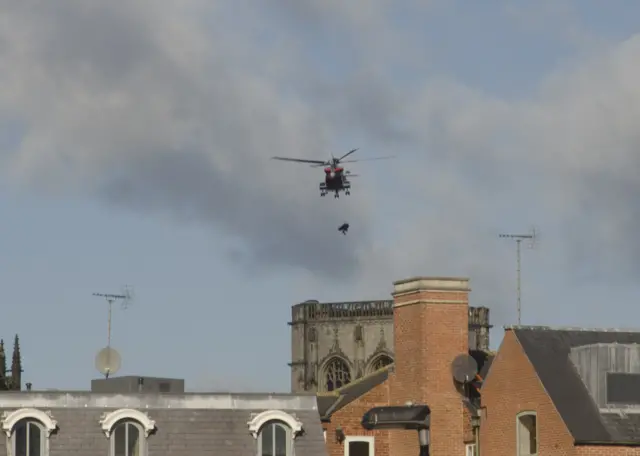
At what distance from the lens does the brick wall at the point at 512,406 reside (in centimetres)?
7819

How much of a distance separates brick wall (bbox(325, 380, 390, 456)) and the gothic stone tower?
91435 millimetres

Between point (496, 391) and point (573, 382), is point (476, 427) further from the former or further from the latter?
point (573, 382)

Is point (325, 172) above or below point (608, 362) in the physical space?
above

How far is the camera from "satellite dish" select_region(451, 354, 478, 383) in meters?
86.5

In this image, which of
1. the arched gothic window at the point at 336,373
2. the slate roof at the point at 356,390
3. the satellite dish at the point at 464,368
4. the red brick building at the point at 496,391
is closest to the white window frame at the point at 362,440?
the red brick building at the point at 496,391

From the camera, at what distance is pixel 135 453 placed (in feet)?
259

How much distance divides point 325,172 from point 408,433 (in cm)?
1653

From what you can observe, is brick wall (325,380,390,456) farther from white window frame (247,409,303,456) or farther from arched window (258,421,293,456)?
white window frame (247,409,303,456)

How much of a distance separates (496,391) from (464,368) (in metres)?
3.60

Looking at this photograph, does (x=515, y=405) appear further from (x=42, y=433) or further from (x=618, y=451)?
(x=42, y=433)

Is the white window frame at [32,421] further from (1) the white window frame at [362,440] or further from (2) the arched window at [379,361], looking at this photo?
(2) the arched window at [379,361]

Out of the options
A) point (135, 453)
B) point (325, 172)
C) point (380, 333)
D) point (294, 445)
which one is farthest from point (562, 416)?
point (380, 333)

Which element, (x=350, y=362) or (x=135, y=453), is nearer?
(x=135, y=453)

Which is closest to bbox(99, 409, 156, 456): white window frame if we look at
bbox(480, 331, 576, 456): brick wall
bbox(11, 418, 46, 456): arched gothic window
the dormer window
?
bbox(11, 418, 46, 456): arched gothic window
